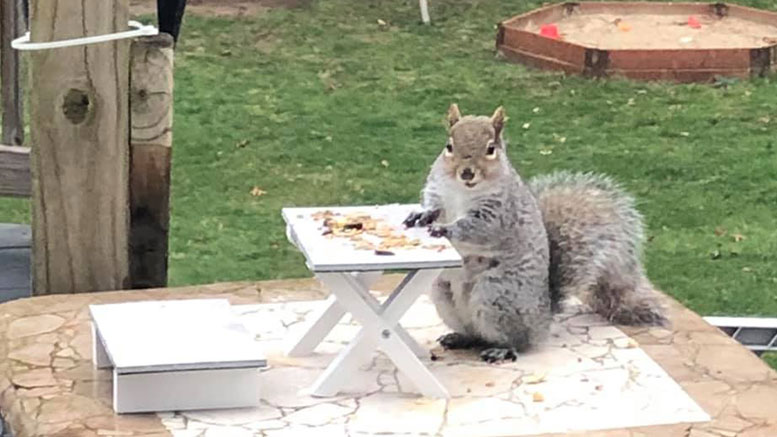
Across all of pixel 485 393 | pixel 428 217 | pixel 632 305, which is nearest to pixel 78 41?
pixel 428 217

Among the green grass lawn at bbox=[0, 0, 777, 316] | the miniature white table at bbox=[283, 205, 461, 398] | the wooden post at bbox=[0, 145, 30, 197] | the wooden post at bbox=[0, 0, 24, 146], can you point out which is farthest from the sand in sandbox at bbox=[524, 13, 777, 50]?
the miniature white table at bbox=[283, 205, 461, 398]

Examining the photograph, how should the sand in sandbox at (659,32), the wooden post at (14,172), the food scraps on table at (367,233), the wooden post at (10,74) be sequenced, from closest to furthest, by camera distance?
1. the food scraps on table at (367,233)
2. the wooden post at (14,172)
3. the wooden post at (10,74)
4. the sand in sandbox at (659,32)

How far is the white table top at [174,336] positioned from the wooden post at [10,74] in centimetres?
136

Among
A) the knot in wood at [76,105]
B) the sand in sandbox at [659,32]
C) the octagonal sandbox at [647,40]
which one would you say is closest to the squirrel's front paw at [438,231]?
the knot in wood at [76,105]

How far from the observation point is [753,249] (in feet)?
14.2

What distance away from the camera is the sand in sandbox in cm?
648

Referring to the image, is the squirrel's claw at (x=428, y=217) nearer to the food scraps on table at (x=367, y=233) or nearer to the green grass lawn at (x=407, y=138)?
the food scraps on table at (x=367, y=233)

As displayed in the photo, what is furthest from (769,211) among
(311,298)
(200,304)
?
(200,304)

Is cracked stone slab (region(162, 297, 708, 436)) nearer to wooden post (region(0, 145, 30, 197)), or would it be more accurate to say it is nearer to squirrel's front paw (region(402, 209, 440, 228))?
squirrel's front paw (region(402, 209, 440, 228))

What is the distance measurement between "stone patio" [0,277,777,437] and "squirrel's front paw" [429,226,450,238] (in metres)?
0.21

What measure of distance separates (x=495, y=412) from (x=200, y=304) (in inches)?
20.7

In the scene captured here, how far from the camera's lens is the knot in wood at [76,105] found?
2594 mm

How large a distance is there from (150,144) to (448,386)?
2.33 ft

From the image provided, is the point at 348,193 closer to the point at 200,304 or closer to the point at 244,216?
the point at 244,216
